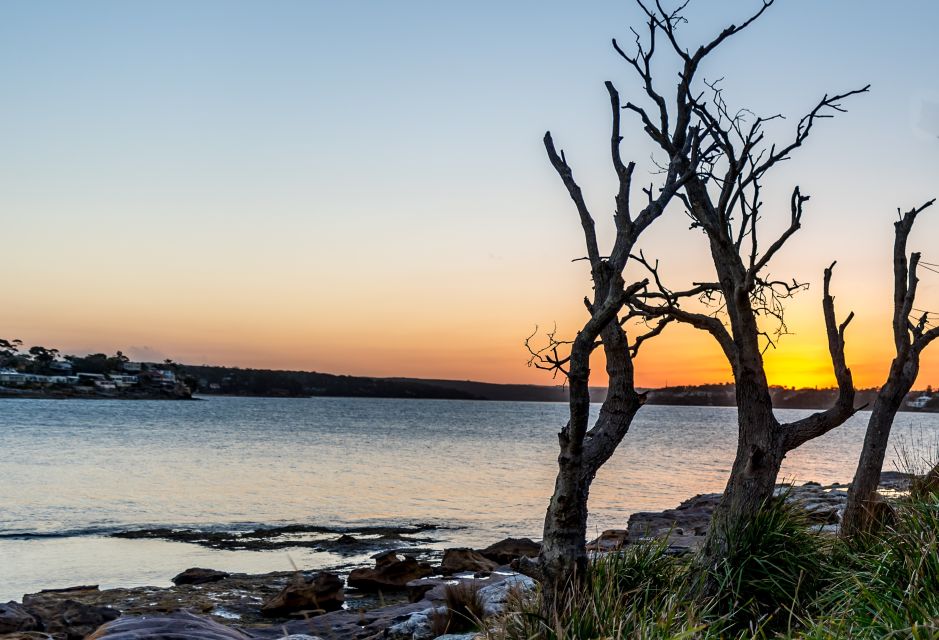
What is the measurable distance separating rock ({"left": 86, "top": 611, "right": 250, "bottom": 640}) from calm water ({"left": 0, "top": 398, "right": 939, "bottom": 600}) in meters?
11.1

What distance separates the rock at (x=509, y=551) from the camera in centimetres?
1753

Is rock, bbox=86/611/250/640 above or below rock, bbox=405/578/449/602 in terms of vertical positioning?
above

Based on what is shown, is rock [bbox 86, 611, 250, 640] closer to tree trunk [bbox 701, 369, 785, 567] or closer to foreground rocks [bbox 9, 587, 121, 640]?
foreground rocks [bbox 9, 587, 121, 640]

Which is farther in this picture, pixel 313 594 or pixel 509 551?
pixel 509 551

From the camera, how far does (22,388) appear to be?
15512 cm

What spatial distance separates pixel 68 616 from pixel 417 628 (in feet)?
17.2

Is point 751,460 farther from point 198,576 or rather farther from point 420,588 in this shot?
point 198,576

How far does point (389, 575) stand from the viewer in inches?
620

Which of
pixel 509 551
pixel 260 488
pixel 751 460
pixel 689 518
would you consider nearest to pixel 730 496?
pixel 751 460

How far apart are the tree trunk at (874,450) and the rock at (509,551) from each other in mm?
7891

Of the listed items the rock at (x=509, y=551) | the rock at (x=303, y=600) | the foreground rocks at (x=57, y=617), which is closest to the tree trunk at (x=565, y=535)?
the foreground rocks at (x=57, y=617)

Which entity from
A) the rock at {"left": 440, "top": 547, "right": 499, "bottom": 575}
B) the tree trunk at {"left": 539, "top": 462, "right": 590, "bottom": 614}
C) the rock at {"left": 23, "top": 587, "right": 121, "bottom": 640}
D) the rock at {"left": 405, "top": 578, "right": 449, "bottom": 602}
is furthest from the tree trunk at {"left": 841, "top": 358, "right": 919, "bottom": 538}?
the rock at {"left": 23, "top": 587, "right": 121, "bottom": 640}

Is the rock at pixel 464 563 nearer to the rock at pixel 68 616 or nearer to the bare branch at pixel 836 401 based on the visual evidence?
the rock at pixel 68 616

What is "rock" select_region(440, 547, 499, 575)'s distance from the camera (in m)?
16.2
